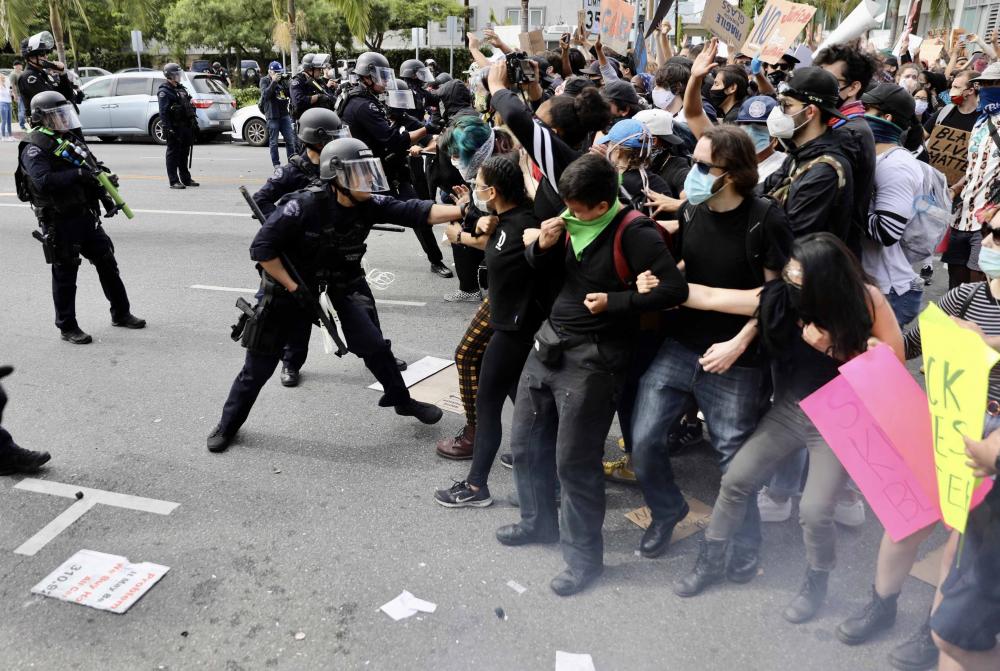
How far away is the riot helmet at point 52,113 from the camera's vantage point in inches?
222

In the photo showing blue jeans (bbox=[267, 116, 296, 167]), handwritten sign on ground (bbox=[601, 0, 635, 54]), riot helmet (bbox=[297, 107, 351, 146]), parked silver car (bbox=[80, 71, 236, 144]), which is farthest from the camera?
parked silver car (bbox=[80, 71, 236, 144])

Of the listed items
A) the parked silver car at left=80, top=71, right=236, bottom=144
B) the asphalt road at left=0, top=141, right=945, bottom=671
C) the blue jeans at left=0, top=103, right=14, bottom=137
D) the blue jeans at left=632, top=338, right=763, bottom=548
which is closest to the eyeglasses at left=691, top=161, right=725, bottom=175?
the blue jeans at left=632, top=338, right=763, bottom=548

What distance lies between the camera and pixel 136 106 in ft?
57.5

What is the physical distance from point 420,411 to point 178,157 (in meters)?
9.51

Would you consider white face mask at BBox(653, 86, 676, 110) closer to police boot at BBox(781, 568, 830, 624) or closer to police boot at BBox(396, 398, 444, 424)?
police boot at BBox(396, 398, 444, 424)

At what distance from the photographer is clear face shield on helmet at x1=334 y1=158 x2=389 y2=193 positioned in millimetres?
4137

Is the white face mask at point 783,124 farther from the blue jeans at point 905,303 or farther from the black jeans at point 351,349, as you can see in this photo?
the black jeans at point 351,349

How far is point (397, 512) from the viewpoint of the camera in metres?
3.88

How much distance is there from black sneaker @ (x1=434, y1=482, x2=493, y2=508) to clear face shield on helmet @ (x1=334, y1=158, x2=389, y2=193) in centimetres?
163

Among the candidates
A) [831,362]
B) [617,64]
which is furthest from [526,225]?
[617,64]

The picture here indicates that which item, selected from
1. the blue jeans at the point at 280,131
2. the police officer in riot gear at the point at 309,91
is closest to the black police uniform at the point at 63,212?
the police officer in riot gear at the point at 309,91

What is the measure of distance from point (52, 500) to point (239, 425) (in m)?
1.00

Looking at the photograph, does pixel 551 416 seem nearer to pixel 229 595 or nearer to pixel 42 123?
pixel 229 595

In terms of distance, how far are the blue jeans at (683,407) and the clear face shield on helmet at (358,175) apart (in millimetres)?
1827
